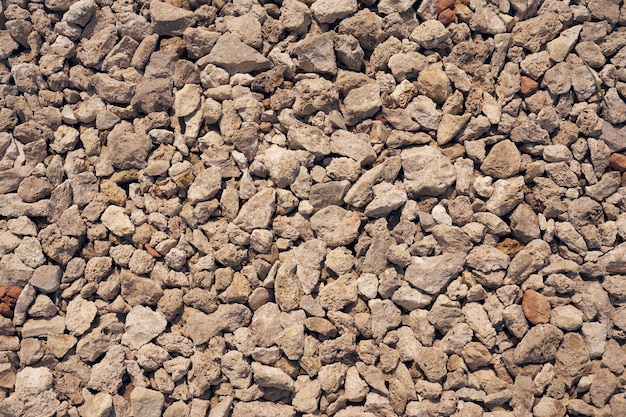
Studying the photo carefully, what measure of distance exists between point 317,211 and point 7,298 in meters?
2.14

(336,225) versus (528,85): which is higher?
(528,85)

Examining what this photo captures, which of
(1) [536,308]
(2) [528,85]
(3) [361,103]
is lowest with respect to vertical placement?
(1) [536,308]

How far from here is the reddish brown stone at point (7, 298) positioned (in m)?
3.34

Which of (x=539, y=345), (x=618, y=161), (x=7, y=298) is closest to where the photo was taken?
(x=539, y=345)

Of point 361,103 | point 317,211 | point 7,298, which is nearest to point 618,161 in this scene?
point 361,103

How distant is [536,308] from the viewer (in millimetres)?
3258

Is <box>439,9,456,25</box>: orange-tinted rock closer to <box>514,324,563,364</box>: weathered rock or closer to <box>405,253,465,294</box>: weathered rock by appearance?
<box>405,253,465,294</box>: weathered rock

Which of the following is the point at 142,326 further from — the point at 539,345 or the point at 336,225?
the point at 539,345

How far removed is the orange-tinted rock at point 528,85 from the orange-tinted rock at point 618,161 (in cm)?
72

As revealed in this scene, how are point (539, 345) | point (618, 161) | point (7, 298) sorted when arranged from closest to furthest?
point (539, 345)
point (7, 298)
point (618, 161)

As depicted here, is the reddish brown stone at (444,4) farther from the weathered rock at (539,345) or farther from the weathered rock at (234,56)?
the weathered rock at (539,345)

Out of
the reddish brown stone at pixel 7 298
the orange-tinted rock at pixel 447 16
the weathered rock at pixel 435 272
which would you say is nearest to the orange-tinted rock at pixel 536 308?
the weathered rock at pixel 435 272

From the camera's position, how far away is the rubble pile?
3.24 m

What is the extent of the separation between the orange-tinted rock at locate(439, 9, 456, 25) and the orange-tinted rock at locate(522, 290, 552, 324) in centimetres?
195
